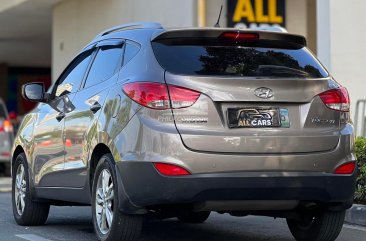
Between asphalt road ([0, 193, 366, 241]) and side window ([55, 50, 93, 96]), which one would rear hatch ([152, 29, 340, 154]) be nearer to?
side window ([55, 50, 93, 96])

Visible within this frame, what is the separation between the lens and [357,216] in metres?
8.22

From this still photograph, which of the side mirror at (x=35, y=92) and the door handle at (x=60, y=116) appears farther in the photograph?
the side mirror at (x=35, y=92)

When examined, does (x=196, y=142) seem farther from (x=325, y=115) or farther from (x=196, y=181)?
(x=325, y=115)

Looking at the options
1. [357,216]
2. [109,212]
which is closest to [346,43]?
[357,216]

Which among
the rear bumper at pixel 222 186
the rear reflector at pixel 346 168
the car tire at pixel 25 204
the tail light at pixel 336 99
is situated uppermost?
the tail light at pixel 336 99

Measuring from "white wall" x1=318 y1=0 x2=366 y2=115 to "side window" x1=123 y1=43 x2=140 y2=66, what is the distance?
21.2 feet

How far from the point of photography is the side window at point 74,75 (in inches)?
291

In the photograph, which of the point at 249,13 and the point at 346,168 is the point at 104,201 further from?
the point at 249,13

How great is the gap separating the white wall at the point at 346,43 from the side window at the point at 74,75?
5672 millimetres

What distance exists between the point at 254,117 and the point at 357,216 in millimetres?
2965

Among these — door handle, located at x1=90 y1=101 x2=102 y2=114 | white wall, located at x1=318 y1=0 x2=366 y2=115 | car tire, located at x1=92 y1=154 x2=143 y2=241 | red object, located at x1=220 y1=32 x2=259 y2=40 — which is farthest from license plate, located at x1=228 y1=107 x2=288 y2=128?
white wall, located at x1=318 y1=0 x2=366 y2=115

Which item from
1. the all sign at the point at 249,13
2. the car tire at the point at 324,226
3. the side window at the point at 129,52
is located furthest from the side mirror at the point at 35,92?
the all sign at the point at 249,13

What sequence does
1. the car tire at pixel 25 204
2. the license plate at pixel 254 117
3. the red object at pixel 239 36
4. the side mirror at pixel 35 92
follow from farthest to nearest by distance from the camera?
the car tire at pixel 25 204
the side mirror at pixel 35 92
the red object at pixel 239 36
the license plate at pixel 254 117

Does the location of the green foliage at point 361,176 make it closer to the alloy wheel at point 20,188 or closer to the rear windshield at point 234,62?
the rear windshield at point 234,62
